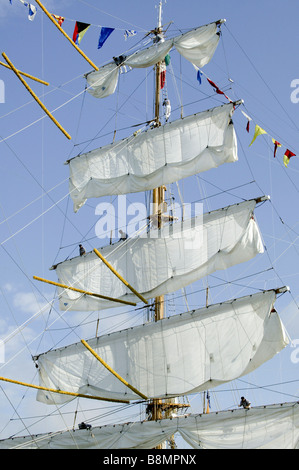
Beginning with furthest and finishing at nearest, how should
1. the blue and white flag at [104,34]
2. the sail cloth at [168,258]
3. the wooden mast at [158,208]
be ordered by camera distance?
the blue and white flag at [104,34] → the sail cloth at [168,258] → the wooden mast at [158,208]

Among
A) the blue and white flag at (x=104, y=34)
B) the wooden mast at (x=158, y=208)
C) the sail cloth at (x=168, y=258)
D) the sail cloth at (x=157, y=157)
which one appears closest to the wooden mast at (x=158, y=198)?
the wooden mast at (x=158, y=208)

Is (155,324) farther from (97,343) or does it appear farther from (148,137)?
(148,137)

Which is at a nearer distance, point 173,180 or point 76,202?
point 173,180

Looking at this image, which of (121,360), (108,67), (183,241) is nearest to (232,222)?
(183,241)

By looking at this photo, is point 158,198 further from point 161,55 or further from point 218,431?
point 218,431

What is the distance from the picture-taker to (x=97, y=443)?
2775 centimetres

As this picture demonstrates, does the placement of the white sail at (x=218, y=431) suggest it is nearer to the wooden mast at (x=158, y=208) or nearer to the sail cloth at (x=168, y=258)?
the wooden mast at (x=158, y=208)

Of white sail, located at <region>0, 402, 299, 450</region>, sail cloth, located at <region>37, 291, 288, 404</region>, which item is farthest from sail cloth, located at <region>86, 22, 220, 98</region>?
white sail, located at <region>0, 402, 299, 450</region>

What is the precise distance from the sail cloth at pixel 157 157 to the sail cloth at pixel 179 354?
19.7 feet

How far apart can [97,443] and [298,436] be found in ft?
24.7

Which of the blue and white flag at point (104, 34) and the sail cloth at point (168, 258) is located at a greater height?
the blue and white flag at point (104, 34)

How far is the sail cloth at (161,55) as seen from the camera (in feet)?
100.0

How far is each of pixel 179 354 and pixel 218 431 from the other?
3.38 metres

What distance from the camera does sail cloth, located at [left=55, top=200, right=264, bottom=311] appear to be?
28.5 meters
